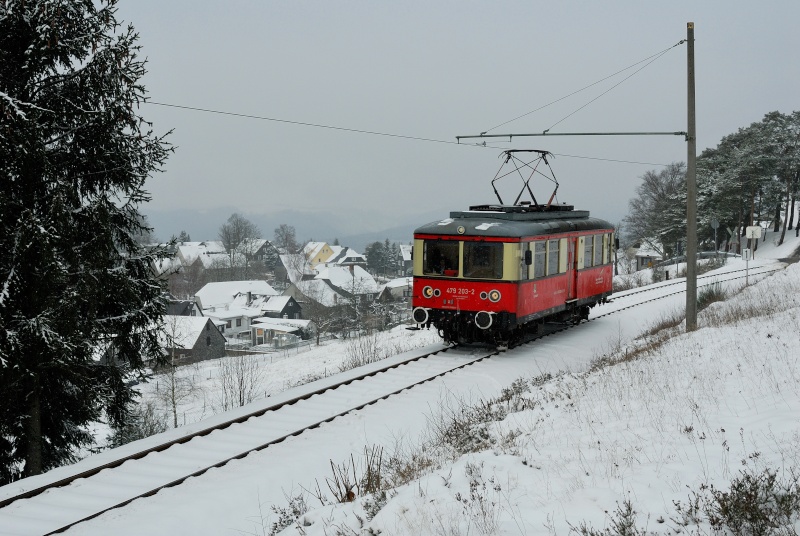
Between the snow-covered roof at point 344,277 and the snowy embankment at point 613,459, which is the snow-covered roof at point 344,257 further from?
the snowy embankment at point 613,459

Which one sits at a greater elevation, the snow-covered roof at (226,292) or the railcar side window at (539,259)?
the railcar side window at (539,259)

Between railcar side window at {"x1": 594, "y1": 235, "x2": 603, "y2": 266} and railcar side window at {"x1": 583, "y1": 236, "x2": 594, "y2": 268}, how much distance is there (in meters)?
0.32

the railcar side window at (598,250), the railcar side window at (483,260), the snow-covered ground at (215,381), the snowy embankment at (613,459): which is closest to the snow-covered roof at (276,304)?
the snow-covered ground at (215,381)

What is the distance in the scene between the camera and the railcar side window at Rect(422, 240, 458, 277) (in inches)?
582

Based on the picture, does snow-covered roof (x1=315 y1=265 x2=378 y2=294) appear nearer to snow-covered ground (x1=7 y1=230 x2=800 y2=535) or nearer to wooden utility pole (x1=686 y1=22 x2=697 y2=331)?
wooden utility pole (x1=686 y1=22 x2=697 y2=331)

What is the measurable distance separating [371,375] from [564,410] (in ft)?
17.7

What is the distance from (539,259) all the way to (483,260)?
5.30 feet

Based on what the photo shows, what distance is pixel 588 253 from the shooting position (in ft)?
60.2

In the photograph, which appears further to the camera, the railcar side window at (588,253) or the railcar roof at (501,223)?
the railcar side window at (588,253)

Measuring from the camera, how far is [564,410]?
8117 millimetres

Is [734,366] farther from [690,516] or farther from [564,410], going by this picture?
[690,516]

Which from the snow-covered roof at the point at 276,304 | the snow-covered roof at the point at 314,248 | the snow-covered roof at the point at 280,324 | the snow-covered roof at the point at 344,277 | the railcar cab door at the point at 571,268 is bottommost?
the snow-covered roof at the point at 280,324

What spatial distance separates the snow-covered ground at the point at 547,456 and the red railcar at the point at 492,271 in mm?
3219

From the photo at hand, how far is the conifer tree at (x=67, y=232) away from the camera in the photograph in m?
9.26
